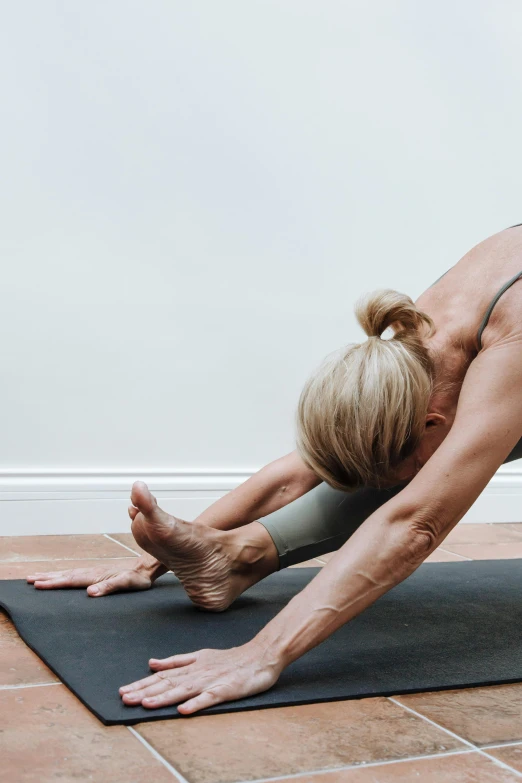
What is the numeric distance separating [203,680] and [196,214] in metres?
1.93

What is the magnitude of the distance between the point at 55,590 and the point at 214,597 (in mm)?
412

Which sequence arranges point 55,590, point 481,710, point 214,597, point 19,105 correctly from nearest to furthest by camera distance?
point 481,710 < point 214,597 < point 55,590 < point 19,105

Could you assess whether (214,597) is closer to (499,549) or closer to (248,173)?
(499,549)

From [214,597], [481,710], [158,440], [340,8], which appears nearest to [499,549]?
[158,440]

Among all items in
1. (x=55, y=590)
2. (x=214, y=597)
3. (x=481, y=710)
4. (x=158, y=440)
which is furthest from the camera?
(x=158, y=440)

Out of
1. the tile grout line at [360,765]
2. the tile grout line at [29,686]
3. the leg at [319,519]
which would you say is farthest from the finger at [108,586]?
the tile grout line at [360,765]

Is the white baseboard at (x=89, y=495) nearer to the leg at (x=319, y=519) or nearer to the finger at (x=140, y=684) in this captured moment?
the leg at (x=319, y=519)

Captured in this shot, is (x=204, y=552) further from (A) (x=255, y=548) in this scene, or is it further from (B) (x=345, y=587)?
(B) (x=345, y=587)

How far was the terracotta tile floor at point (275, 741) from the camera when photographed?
1140 mm

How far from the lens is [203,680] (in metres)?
1.36

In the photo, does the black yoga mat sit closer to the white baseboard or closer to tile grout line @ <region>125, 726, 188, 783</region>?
tile grout line @ <region>125, 726, 188, 783</region>

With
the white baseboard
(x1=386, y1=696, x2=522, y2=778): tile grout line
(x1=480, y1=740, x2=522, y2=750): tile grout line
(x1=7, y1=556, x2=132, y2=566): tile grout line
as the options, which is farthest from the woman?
the white baseboard

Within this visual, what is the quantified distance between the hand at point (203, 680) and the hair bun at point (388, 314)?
0.64 metres

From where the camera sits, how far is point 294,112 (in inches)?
122
